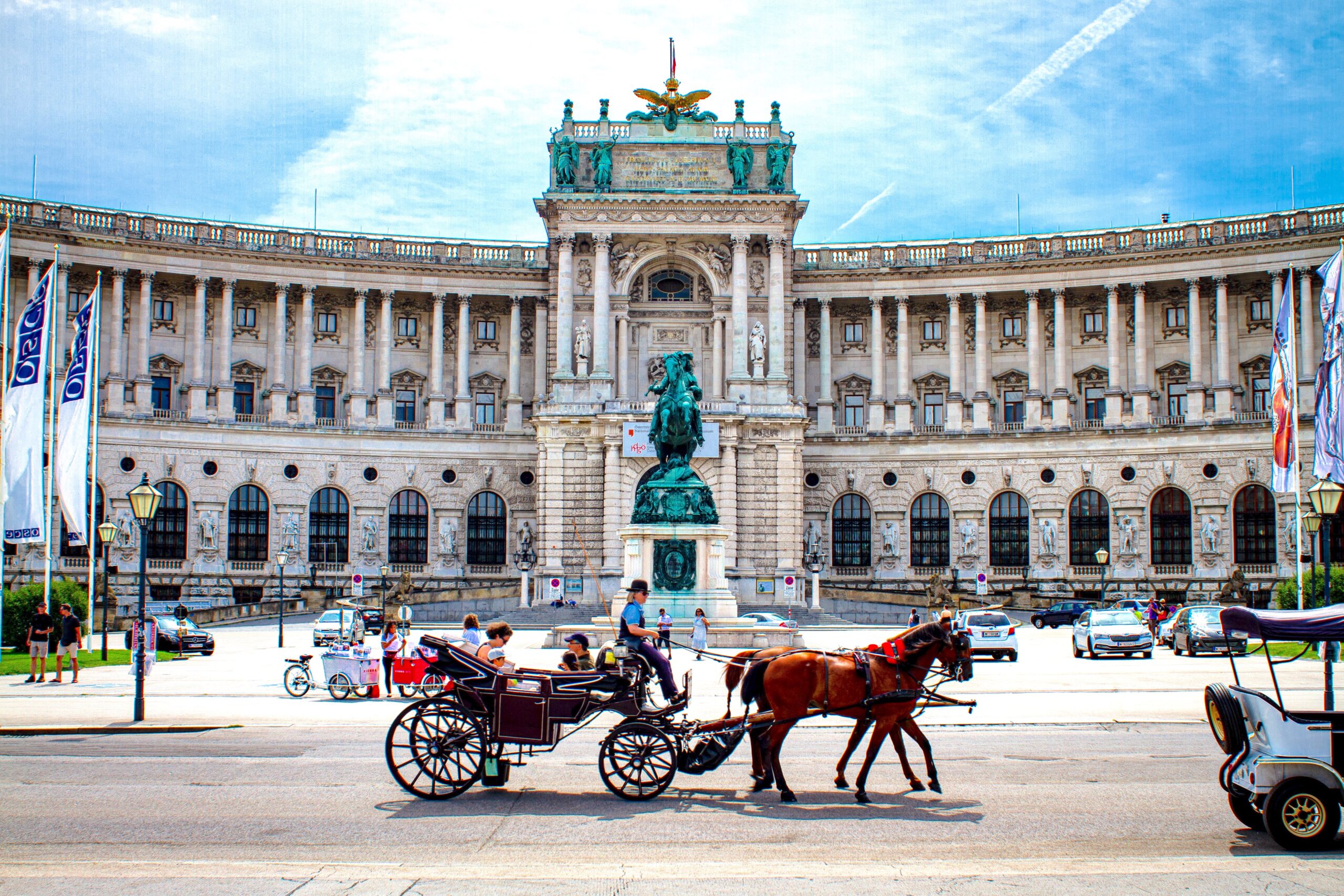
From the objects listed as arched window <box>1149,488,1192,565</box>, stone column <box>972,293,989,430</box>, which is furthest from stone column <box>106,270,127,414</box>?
arched window <box>1149,488,1192,565</box>

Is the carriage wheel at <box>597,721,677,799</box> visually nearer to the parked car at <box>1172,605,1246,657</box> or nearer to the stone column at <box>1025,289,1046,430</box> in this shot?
the parked car at <box>1172,605,1246,657</box>

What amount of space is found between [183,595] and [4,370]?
2987cm

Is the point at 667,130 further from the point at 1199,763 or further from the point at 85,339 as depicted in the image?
the point at 1199,763

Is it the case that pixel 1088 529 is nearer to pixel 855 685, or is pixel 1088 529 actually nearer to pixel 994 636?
pixel 994 636

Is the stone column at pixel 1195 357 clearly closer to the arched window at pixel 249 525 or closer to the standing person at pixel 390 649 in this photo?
the arched window at pixel 249 525

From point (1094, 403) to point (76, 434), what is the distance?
2057 inches

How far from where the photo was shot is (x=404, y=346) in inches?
2847

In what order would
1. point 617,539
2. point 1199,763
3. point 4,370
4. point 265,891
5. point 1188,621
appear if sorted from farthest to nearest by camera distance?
point 617,539 < point 1188,621 < point 4,370 < point 1199,763 < point 265,891

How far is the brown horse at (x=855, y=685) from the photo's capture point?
1462 centimetres

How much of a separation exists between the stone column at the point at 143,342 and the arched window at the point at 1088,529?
48285mm

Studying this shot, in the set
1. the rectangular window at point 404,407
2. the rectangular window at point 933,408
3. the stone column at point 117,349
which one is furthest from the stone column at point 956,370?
the stone column at point 117,349

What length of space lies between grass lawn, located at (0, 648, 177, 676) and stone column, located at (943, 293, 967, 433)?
1717 inches

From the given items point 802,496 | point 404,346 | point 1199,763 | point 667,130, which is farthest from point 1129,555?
point 1199,763

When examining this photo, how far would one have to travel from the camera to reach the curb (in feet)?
67.6
